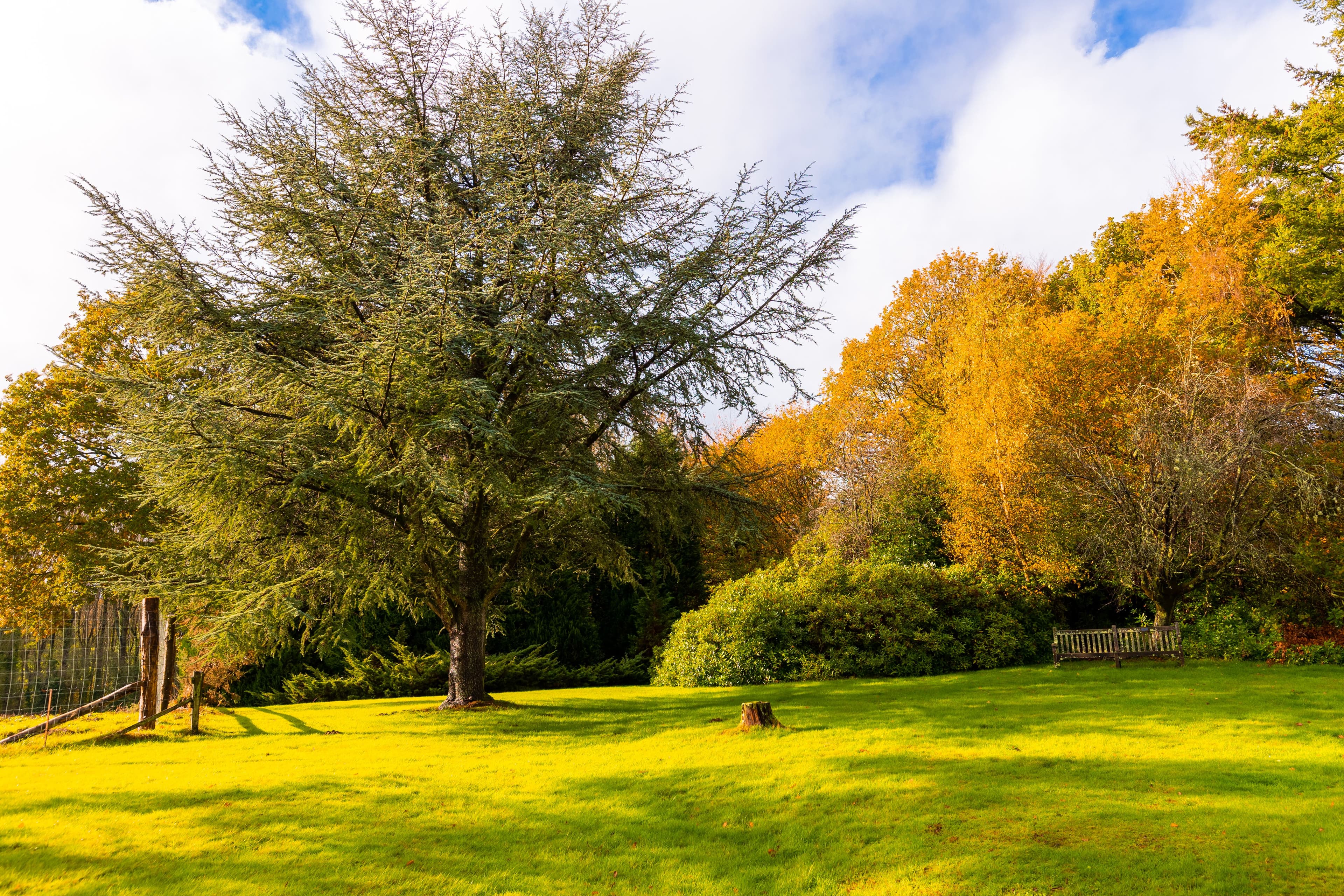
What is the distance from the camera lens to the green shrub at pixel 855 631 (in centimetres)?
1645

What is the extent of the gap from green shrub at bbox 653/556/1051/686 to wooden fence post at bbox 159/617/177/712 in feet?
31.0

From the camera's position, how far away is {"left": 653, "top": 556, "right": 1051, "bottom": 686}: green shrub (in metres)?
16.5

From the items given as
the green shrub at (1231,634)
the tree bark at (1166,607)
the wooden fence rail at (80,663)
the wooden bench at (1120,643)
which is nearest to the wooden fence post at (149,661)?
the wooden fence rail at (80,663)

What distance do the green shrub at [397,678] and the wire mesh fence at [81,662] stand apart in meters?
3.15

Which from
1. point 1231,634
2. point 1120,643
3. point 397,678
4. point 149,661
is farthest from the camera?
point 397,678

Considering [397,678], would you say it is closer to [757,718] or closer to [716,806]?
[757,718]

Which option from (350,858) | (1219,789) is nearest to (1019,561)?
(1219,789)

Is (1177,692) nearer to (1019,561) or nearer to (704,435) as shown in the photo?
(1019,561)

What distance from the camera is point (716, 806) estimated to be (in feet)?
22.1

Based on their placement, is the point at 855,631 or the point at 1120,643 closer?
the point at 1120,643

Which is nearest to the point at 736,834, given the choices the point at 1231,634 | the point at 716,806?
the point at 716,806

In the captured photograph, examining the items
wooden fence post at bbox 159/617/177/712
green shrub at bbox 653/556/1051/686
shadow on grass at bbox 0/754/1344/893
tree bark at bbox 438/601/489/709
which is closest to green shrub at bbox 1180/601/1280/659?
green shrub at bbox 653/556/1051/686

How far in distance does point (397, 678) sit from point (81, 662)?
219 inches

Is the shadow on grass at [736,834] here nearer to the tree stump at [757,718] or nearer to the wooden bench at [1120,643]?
the tree stump at [757,718]
